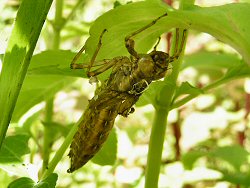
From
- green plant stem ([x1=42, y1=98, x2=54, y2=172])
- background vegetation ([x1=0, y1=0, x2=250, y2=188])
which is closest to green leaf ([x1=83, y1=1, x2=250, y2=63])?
background vegetation ([x1=0, y1=0, x2=250, y2=188])

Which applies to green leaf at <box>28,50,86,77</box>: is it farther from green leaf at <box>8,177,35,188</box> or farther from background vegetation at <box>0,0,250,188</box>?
green leaf at <box>8,177,35,188</box>

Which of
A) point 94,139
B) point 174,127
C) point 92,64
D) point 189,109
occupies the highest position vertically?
point 189,109

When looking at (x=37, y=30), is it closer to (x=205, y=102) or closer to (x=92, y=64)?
(x=92, y=64)

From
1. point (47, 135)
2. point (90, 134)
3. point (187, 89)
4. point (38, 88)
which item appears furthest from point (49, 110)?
point (187, 89)

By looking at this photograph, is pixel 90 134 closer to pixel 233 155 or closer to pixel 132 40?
pixel 132 40

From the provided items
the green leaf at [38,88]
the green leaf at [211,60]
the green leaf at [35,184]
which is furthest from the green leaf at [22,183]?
the green leaf at [211,60]

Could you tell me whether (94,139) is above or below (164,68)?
below

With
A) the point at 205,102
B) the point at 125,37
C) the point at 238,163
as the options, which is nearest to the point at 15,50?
the point at 125,37
